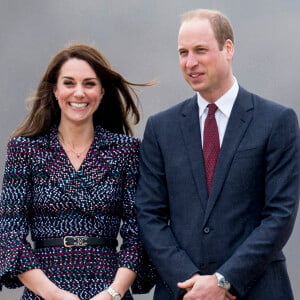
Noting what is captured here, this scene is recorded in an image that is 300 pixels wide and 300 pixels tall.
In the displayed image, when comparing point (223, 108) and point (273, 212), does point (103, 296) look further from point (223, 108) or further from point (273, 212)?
point (223, 108)

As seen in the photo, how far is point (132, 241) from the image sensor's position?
15.9ft

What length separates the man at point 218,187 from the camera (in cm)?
450

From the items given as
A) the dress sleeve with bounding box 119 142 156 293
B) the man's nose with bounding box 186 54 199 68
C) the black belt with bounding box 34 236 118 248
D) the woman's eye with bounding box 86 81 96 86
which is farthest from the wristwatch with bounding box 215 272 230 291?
the woman's eye with bounding box 86 81 96 86

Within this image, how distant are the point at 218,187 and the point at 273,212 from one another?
329 millimetres

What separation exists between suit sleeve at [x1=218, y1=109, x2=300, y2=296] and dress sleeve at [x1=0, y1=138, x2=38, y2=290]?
116 cm

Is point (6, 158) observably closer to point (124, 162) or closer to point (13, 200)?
point (13, 200)

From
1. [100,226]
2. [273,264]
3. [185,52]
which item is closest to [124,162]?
[100,226]

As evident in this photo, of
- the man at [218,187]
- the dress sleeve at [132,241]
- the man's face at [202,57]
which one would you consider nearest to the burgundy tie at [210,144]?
the man at [218,187]

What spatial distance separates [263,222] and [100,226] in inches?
37.2

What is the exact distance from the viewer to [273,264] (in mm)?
4617

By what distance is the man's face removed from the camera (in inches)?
184

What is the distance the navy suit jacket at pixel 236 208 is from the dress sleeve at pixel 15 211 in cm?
67

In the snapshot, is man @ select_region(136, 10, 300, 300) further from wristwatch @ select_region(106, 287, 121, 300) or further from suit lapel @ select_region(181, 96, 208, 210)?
wristwatch @ select_region(106, 287, 121, 300)

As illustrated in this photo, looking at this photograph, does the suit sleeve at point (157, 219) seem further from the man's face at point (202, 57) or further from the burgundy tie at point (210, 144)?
the man's face at point (202, 57)
